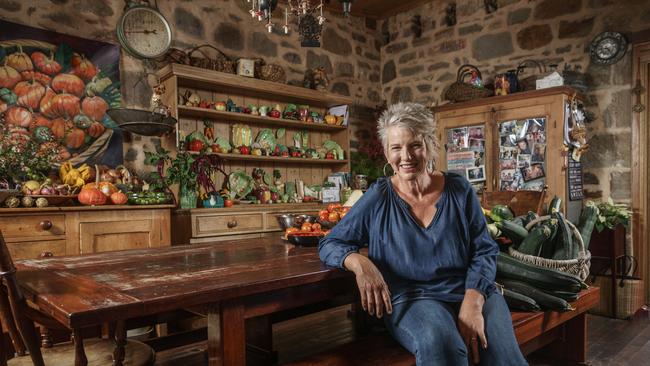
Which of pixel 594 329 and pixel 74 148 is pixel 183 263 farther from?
pixel 594 329

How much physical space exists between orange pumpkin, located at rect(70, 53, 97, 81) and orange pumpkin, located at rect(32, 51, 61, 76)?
4.6 inches

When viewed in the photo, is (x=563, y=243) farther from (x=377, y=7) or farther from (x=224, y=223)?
(x=377, y=7)

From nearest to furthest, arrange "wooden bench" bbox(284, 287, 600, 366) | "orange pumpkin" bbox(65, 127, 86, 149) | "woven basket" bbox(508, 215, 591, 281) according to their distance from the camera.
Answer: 1. "wooden bench" bbox(284, 287, 600, 366)
2. "woven basket" bbox(508, 215, 591, 281)
3. "orange pumpkin" bbox(65, 127, 86, 149)

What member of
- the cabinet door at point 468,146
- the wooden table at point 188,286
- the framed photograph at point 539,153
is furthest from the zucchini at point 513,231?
the cabinet door at point 468,146

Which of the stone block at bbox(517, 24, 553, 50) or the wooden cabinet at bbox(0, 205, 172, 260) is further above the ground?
the stone block at bbox(517, 24, 553, 50)

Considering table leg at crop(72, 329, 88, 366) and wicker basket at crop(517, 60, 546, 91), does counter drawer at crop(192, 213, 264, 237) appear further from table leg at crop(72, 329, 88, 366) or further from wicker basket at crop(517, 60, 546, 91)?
wicker basket at crop(517, 60, 546, 91)

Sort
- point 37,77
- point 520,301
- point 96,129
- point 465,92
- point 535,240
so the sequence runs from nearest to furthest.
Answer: point 520,301
point 535,240
point 37,77
point 96,129
point 465,92

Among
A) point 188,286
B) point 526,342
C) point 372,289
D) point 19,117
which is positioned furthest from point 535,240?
point 19,117

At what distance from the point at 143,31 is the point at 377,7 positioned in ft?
10.2

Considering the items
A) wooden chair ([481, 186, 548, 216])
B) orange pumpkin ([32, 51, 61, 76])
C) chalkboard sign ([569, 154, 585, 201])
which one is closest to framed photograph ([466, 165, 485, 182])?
wooden chair ([481, 186, 548, 216])

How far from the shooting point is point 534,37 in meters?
4.64

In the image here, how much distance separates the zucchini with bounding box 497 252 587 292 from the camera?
2.06 m

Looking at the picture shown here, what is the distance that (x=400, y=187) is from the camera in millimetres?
1843

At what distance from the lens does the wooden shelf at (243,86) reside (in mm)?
3826
